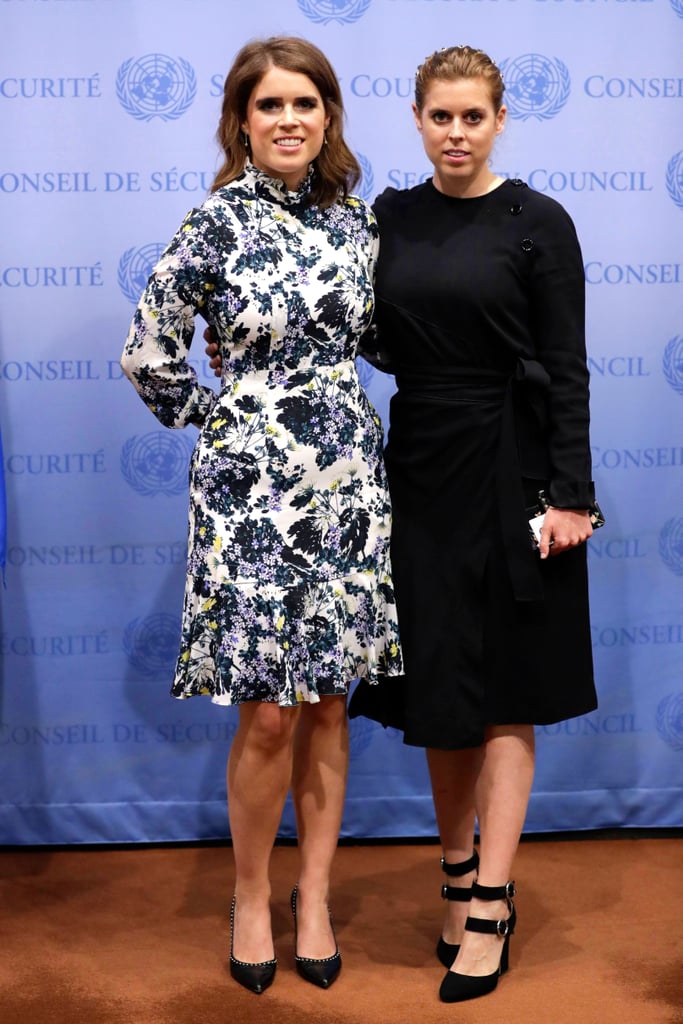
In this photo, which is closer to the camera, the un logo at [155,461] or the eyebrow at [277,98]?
the eyebrow at [277,98]

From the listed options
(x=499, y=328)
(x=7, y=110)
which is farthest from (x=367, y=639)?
(x=7, y=110)

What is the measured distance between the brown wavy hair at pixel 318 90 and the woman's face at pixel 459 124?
177mm

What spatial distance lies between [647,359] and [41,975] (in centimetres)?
201

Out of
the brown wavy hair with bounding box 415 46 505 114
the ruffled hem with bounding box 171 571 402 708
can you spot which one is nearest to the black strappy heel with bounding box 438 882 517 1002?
the ruffled hem with bounding box 171 571 402 708

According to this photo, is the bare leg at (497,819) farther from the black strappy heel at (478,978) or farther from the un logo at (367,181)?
the un logo at (367,181)

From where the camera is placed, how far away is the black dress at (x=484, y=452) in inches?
90.7

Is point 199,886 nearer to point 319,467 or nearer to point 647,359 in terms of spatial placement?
point 319,467

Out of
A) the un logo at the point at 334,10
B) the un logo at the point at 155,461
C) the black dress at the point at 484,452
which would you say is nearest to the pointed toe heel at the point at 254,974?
the black dress at the point at 484,452

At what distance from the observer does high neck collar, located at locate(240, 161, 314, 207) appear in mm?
2338

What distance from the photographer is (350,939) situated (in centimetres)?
268

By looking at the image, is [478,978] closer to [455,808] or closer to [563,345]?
[455,808]

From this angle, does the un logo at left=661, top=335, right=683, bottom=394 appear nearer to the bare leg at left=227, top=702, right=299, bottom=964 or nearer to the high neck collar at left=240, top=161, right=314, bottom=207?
the high neck collar at left=240, top=161, right=314, bottom=207

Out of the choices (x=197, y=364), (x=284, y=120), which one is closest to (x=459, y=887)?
(x=197, y=364)

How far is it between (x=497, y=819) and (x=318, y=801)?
13.9 inches
